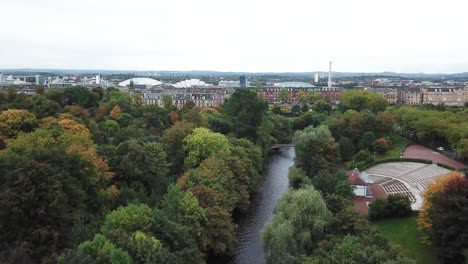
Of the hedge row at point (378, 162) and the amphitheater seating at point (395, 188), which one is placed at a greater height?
the hedge row at point (378, 162)

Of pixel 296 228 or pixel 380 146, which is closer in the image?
pixel 296 228

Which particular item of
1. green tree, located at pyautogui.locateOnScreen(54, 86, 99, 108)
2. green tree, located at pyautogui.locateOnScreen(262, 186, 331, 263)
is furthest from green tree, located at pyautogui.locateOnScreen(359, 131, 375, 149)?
green tree, located at pyautogui.locateOnScreen(54, 86, 99, 108)

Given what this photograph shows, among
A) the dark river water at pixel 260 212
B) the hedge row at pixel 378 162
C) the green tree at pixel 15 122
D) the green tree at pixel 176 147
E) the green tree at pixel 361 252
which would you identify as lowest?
the dark river water at pixel 260 212

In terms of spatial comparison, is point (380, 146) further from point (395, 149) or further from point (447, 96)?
point (447, 96)

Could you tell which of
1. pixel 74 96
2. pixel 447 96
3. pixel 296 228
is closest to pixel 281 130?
pixel 74 96

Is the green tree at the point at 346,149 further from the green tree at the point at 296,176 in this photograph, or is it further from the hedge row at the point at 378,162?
the green tree at the point at 296,176

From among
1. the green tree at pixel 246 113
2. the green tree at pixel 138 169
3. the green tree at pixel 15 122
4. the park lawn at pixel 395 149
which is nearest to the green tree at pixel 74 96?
the green tree at pixel 246 113
